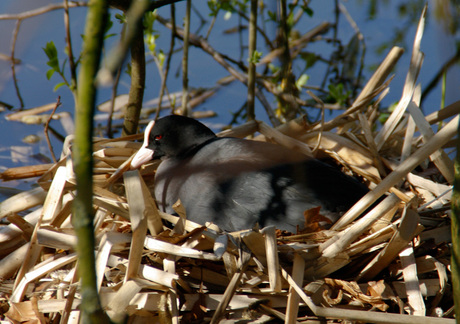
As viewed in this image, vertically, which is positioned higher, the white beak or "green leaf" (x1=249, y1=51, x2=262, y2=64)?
"green leaf" (x1=249, y1=51, x2=262, y2=64)

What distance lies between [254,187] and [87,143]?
40.2 inches

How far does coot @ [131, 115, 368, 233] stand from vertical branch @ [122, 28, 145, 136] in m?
0.30

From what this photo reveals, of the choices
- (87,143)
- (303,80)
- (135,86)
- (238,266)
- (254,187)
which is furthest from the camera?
(303,80)

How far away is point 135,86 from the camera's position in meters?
1.80

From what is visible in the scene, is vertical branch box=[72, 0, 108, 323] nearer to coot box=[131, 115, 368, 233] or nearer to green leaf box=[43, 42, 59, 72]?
coot box=[131, 115, 368, 233]

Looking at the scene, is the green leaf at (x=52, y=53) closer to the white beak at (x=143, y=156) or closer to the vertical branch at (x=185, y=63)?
the white beak at (x=143, y=156)

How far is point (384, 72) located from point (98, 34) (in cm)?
158

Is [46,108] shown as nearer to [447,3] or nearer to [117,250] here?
[117,250]

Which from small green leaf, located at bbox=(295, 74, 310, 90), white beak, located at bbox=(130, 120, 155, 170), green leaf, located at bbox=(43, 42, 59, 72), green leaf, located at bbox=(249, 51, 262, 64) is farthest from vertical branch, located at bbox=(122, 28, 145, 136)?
small green leaf, located at bbox=(295, 74, 310, 90)

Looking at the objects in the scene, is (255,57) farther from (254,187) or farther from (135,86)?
(254,187)

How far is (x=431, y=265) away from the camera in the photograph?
1.25 metres

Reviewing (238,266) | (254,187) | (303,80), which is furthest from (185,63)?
(238,266)

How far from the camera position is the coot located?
1.47 meters

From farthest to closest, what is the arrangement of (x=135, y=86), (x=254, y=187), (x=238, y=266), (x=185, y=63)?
(x=185, y=63)
(x=135, y=86)
(x=254, y=187)
(x=238, y=266)
